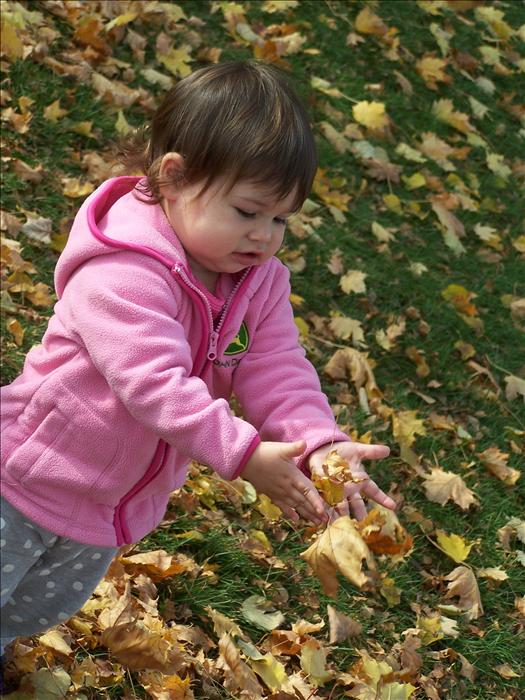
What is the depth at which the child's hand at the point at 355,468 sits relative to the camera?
2.11m

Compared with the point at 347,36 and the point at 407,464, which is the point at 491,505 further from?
the point at 347,36

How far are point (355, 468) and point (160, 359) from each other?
0.52 metres

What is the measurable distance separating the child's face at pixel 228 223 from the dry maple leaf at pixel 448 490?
193cm

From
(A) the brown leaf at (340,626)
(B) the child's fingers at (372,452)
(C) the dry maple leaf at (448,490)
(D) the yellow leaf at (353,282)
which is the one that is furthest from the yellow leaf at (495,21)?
(B) the child's fingers at (372,452)

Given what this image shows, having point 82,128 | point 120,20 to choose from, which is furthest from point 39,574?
point 120,20

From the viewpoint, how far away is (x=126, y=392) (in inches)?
73.5

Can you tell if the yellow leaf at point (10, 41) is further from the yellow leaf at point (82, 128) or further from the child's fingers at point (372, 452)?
the child's fingers at point (372, 452)

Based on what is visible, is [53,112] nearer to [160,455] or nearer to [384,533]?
[384,533]

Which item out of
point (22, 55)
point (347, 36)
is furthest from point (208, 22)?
point (22, 55)

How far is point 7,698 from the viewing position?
7.66 ft

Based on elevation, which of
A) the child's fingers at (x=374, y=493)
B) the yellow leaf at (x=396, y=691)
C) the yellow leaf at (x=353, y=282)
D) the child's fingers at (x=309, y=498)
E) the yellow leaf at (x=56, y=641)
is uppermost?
the child's fingers at (x=309, y=498)

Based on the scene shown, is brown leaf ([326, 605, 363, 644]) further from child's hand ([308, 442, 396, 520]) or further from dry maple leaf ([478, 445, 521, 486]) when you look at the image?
dry maple leaf ([478, 445, 521, 486])

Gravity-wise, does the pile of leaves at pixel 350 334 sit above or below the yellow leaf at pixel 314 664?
below

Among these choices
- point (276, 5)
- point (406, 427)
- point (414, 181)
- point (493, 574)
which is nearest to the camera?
point (493, 574)
